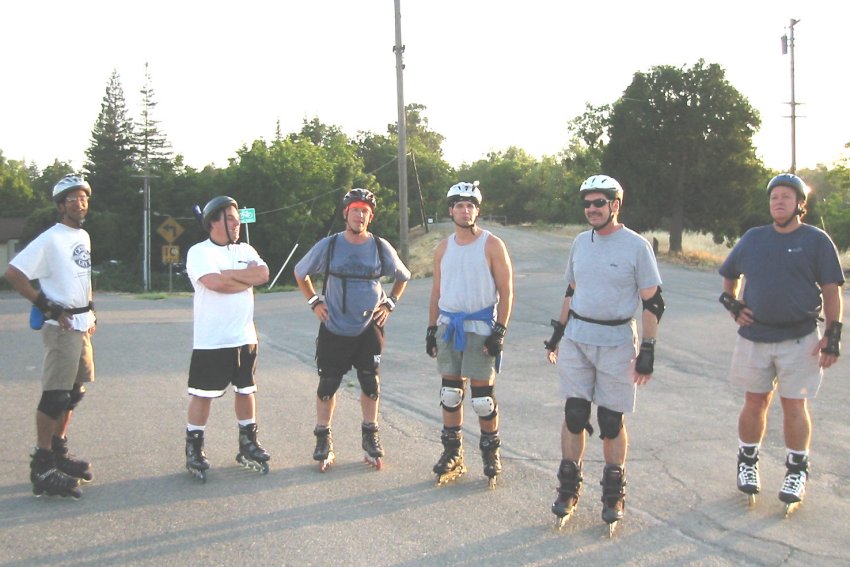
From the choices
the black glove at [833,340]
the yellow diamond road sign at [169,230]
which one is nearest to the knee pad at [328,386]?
the black glove at [833,340]

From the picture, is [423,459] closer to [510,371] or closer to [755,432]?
[755,432]

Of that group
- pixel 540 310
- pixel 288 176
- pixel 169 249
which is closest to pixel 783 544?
pixel 540 310

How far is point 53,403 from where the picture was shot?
5086 millimetres

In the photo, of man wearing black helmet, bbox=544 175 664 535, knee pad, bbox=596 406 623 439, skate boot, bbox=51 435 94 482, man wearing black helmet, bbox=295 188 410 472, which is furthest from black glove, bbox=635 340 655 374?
skate boot, bbox=51 435 94 482

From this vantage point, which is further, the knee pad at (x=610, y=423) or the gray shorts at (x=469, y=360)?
the gray shorts at (x=469, y=360)

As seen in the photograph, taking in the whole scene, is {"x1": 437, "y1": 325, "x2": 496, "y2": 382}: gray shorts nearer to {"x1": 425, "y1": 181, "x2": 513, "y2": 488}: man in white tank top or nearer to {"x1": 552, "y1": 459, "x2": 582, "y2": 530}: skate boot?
{"x1": 425, "y1": 181, "x2": 513, "y2": 488}: man in white tank top

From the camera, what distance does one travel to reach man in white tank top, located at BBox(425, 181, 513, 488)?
5.30 meters

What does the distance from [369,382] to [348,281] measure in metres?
0.75

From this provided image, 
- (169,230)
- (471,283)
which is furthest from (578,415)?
(169,230)

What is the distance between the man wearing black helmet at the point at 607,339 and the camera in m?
4.62

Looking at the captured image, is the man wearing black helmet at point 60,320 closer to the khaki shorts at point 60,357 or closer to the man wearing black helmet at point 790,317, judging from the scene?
the khaki shorts at point 60,357

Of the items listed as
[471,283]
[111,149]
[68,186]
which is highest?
[111,149]

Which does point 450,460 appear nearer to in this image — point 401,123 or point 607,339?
point 607,339

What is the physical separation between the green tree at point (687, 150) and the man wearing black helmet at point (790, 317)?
2836cm
